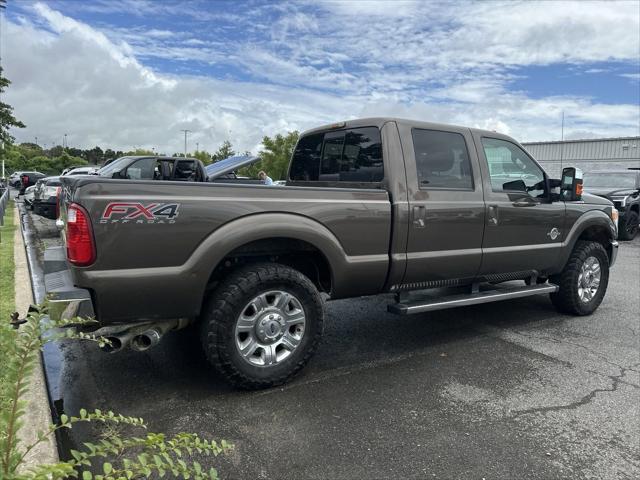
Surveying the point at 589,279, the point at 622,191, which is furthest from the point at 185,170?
the point at 622,191

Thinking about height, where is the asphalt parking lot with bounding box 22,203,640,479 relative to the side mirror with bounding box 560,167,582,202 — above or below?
below

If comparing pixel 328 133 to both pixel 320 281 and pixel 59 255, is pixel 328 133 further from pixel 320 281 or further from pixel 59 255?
pixel 59 255

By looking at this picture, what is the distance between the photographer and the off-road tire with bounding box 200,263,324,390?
11.2 ft

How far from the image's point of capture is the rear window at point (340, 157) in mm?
4305

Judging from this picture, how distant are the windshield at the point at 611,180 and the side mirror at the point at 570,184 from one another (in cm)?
984

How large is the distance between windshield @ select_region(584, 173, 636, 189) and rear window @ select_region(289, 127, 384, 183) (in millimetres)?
11657

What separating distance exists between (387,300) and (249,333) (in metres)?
3.06

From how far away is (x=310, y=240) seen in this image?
3.66m

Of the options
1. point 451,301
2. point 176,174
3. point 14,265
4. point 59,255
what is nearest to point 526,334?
point 451,301

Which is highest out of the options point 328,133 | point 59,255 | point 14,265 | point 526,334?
point 328,133

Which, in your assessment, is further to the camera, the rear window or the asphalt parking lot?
the rear window

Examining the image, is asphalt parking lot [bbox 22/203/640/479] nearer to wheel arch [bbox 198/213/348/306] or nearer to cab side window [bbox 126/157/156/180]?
wheel arch [bbox 198/213/348/306]

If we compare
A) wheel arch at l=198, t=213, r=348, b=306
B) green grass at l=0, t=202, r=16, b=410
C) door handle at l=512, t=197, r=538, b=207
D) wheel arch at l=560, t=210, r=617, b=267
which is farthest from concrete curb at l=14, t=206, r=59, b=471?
wheel arch at l=560, t=210, r=617, b=267

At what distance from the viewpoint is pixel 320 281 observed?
414cm
